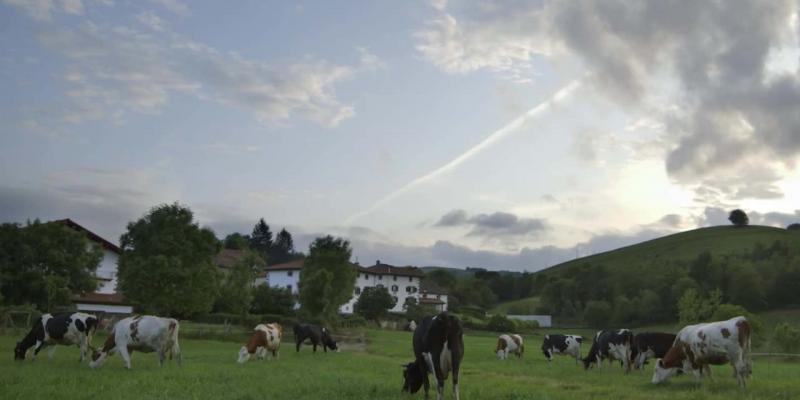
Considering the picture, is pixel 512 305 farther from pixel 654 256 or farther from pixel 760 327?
pixel 760 327

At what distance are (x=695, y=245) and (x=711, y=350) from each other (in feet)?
525

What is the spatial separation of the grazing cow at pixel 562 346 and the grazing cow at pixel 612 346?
5.64 meters

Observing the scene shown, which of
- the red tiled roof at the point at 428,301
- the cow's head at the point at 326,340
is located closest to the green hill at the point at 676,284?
the red tiled roof at the point at 428,301

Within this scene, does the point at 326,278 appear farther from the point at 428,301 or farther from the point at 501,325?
the point at 428,301

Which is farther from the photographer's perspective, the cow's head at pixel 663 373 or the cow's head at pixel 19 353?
the cow's head at pixel 19 353

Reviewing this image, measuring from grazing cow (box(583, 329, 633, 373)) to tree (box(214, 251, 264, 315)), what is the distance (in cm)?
4862

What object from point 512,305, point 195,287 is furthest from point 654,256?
point 195,287

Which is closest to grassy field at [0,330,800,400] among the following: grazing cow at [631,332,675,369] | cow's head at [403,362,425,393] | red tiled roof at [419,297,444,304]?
cow's head at [403,362,425,393]

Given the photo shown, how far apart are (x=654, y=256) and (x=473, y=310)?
196 ft

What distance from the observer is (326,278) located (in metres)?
72.8

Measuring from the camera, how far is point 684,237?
181875mm

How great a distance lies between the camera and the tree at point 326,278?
7262 centimetres

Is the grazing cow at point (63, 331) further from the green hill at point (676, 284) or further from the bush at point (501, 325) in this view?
the green hill at point (676, 284)

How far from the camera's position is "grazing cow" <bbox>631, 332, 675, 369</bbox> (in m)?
26.4
